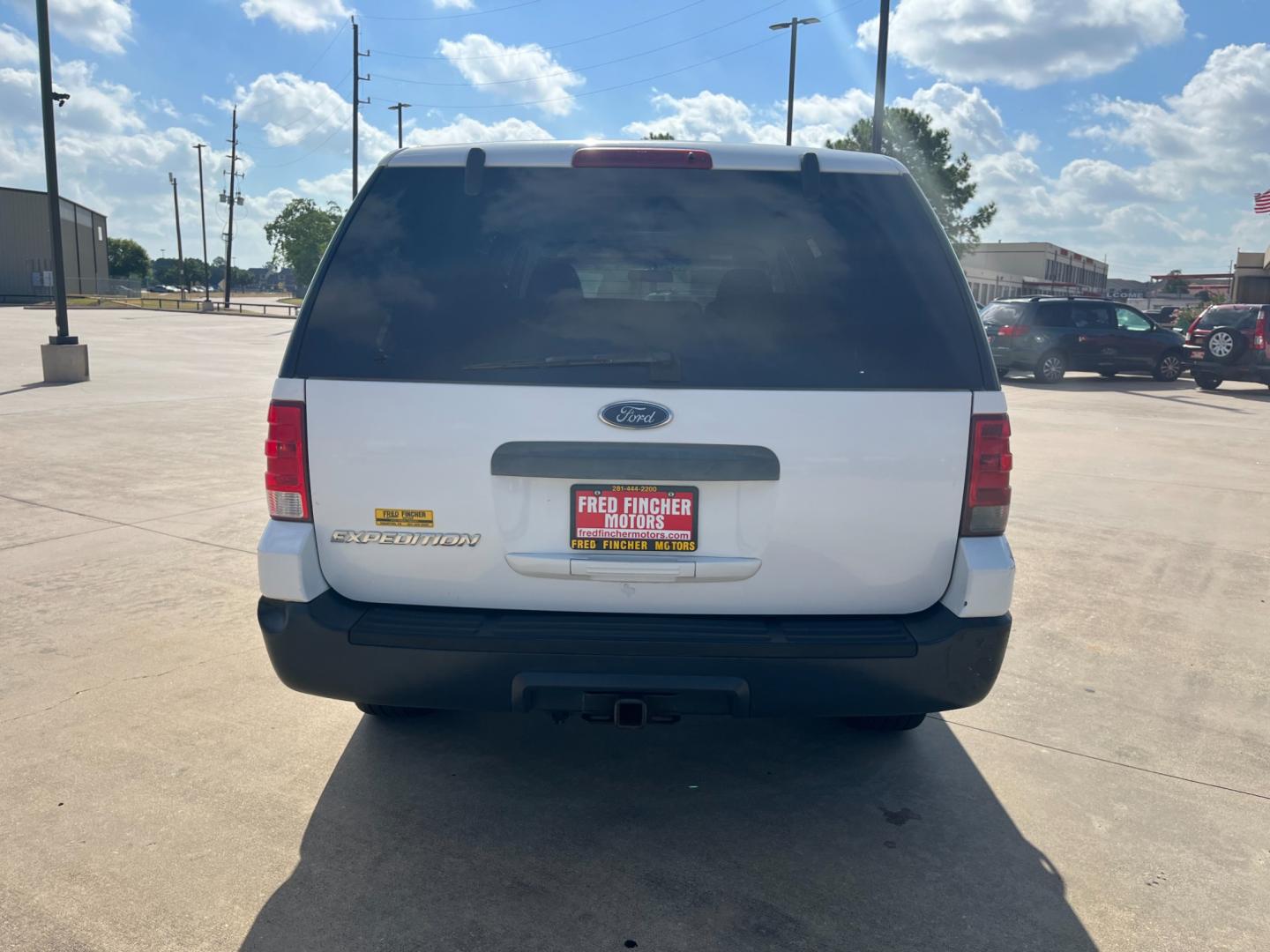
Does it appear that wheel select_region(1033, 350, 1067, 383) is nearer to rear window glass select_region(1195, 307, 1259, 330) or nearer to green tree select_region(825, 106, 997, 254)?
rear window glass select_region(1195, 307, 1259, 330)

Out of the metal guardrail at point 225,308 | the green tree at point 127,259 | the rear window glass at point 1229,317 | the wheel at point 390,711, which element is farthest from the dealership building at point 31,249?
the wheel at point 390,711

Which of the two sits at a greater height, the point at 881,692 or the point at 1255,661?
the point at 881,692

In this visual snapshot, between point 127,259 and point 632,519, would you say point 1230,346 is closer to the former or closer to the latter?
point 632,519

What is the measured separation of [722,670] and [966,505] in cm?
84

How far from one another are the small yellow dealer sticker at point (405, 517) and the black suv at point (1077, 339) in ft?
65.9

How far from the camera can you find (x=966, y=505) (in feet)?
9.72

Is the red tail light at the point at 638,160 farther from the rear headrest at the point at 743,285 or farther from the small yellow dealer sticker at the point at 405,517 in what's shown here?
the small yellow dealer sticker at the point at 405,517

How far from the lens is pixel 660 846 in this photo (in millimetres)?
3209

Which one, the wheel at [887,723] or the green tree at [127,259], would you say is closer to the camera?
the wheel at [887,723]

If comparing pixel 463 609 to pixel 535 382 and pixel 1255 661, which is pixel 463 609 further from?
pixel 1255 661

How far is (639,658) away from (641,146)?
151cm

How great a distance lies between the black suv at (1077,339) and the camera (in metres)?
21.5

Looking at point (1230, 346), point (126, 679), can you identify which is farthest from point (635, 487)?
point (1230, 346)

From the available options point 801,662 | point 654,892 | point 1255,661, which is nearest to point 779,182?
point 801,662
